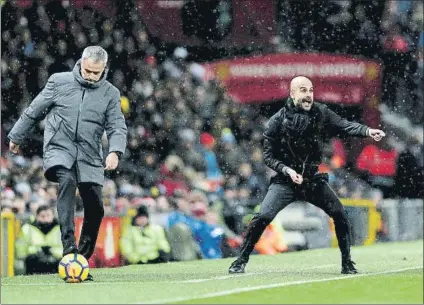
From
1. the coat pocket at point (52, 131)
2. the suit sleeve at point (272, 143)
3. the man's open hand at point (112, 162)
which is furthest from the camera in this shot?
the suit sleeve at point (272, 143)

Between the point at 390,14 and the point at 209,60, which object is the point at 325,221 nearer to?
the point at 209,60

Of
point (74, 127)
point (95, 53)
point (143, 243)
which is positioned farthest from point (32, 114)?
point (143, 243)

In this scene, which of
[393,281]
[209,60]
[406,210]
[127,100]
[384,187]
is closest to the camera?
[393,281]

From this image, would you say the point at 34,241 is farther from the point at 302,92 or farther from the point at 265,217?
the point at 302,92

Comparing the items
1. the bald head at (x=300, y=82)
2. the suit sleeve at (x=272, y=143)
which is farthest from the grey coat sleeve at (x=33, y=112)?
the bald head at (x=300, y=82)

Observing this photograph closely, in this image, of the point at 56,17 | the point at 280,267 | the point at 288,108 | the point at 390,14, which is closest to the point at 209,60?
the point at 390,14

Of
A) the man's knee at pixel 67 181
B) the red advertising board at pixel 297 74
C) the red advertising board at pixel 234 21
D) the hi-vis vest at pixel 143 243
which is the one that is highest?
the red advertising board at pixel 234 21

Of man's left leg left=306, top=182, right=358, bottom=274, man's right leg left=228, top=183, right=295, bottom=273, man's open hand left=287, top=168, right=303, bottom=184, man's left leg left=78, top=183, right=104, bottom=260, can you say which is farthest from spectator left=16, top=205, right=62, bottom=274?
man's open hand left=287, top=168, right=303, bottom=184

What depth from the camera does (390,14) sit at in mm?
34062

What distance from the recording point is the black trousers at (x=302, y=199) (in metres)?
12.6

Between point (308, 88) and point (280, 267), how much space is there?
10.8ft

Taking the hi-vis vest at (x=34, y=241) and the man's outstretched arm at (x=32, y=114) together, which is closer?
the man's outstretched arm at (x=32, y=114)

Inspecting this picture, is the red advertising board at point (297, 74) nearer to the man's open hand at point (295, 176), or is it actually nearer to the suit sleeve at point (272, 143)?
the suit sleeve at point (272, 143)

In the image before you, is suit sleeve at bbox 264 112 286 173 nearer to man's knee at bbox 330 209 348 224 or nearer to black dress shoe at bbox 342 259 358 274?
Result: man's knee at bbox 330 209 348 224
